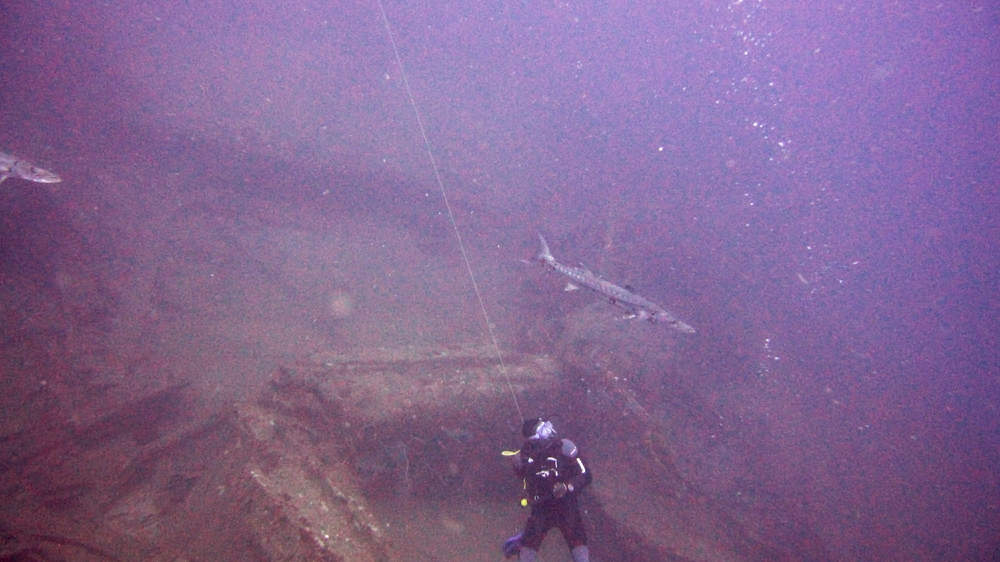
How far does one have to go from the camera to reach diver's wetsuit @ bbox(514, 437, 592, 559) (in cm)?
470

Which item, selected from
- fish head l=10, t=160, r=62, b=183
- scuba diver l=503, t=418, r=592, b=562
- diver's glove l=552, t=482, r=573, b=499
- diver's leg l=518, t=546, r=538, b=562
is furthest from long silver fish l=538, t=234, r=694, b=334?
fish head l=10, t=160, r=62, b=183

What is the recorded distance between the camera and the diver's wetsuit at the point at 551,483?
4703 millimetres

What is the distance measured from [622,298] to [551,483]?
11.8 feet

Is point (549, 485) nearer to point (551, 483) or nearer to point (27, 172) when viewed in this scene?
point (551, 483)

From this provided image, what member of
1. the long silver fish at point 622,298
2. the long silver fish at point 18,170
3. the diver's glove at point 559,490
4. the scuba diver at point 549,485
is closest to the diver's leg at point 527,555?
the scuba diver at point 549,485

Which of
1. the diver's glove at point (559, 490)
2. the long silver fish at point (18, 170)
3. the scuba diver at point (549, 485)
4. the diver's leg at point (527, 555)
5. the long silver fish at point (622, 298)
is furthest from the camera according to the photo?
the long silver fish at point (622, 298)

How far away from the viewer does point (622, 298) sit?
23.2ft

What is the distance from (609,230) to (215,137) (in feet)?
51.9

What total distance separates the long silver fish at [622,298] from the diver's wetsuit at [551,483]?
312cm

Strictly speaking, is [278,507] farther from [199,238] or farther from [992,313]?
[992,313]

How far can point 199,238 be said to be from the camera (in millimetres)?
11531

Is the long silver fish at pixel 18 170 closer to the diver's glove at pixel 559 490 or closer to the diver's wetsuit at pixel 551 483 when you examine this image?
the diver's wetsuit at pixel 551 483

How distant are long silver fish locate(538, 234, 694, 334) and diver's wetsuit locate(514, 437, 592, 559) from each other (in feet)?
10.2

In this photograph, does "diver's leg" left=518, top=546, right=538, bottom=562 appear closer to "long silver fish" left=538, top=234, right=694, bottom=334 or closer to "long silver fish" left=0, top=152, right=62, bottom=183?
"long silver fish" left=538, top=234, right=694, bottom=334
